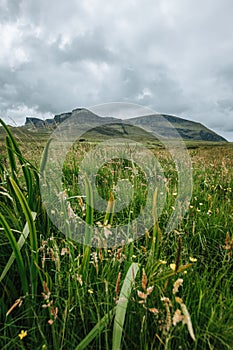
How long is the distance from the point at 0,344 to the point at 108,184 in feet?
9.09

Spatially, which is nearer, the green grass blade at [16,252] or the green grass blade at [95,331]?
the green grass blade at [95,331]

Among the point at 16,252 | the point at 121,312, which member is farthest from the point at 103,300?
the point at 16,252

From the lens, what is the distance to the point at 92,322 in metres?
1.64

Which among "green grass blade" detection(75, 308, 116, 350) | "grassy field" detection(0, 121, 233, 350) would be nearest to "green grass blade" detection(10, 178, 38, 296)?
"grassy field" detection(0, 121, 233, 350)

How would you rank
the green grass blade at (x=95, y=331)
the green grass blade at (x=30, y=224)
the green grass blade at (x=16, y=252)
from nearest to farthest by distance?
the green grass blade at (x=95, y=331)
the green grass blade at (x=16, y=252)
the green grass blade at (x=30, y=224)

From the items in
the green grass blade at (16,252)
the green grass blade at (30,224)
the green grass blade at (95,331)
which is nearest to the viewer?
the green grass blade at (95,331)

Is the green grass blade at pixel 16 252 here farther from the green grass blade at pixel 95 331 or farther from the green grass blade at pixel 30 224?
the green grass blade at pixel 95 331

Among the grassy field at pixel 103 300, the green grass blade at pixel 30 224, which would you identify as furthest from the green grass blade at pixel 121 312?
the green grass blade at pixel 30 224

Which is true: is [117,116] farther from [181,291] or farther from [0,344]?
[0,344]

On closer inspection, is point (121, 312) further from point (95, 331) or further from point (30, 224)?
point (30, 224)

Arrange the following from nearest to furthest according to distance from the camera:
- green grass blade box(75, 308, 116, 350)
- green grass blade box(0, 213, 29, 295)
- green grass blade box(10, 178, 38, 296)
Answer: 1. green grass blade box(75, 308, 116, 350)
2. green grass blade box(0, 213, 29, 295)
3. green grass blade box(10, 178, 38, 296)

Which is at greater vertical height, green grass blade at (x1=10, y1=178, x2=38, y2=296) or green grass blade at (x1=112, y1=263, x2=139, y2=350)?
green grass blade at (x1=10, y1=178, x2=38, y2=296)

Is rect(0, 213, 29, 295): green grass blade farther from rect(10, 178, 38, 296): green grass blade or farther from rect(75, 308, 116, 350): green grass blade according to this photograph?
rect(75, 308, 116, 350): green grass blade

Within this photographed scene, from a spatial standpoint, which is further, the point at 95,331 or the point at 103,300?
the point at 103,300
